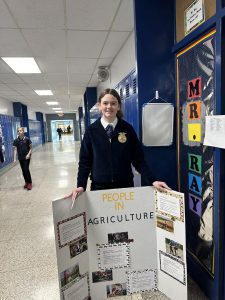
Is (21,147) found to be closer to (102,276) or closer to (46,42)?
(46,42)

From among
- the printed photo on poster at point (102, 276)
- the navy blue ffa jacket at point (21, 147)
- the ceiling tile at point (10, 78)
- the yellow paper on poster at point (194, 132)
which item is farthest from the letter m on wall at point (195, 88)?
the ceiling tile at point (10, 78)

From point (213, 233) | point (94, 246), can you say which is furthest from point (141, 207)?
point (213, 233)

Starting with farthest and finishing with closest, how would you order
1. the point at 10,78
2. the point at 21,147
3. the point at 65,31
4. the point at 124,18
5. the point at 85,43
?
the point at 10,78 → the point at 21,147 → the point at 85,43 → the point at 65,31 → the point at 124,18

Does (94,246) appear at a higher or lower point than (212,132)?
lower

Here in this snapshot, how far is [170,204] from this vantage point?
4.84 ft

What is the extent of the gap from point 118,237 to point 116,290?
42 cm

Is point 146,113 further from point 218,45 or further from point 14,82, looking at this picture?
point 14,82

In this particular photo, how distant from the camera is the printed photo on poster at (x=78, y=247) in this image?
4.78 feet

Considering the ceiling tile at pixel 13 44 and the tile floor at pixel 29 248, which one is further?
the ceiling tile at pixel 13 44

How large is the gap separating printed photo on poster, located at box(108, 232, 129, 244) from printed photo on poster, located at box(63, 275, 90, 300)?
1.05 feet

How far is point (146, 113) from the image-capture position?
1890mm

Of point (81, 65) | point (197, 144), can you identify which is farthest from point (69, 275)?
point (81, 65)

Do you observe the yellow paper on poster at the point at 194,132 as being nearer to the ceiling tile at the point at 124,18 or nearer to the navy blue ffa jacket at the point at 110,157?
the navy blue ffa jacket at the point at 110,157

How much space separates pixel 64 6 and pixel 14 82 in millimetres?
4395
